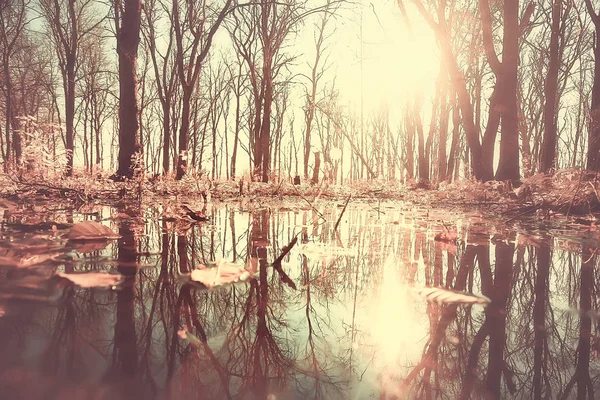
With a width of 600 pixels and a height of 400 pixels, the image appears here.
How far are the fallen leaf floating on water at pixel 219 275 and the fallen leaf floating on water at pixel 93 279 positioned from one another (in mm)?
271

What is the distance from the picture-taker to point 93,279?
1.33 metres

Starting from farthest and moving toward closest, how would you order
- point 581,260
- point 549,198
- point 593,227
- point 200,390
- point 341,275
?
point 549,198 → point 593,227 → point 581,260 → point 341,275 → point 200,390

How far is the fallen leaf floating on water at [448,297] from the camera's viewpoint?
1.27m

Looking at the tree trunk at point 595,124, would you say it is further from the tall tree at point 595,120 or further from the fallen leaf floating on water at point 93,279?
the fallen leaf floating on water at point 93,279

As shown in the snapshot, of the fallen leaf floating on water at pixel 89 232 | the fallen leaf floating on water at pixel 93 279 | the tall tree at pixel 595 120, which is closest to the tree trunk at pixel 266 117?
the tall tree at pixel 595 120

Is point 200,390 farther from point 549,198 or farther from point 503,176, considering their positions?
point 503,176

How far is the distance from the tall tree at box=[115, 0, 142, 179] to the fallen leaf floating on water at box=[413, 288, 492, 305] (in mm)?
6722

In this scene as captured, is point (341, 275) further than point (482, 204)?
No

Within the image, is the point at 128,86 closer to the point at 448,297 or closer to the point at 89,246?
the point at 89,246

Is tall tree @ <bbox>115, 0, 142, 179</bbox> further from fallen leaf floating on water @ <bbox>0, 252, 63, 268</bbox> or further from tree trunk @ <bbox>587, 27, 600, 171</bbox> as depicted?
tree trunk @ <bbox>587, 27, 600, 171</bbox>

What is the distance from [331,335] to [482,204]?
5.93 meters

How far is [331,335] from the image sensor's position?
966 millimetres

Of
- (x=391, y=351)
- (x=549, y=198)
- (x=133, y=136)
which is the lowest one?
(x=391, y=351)

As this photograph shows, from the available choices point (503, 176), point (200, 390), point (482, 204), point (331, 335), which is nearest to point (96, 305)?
point (200, 390)
